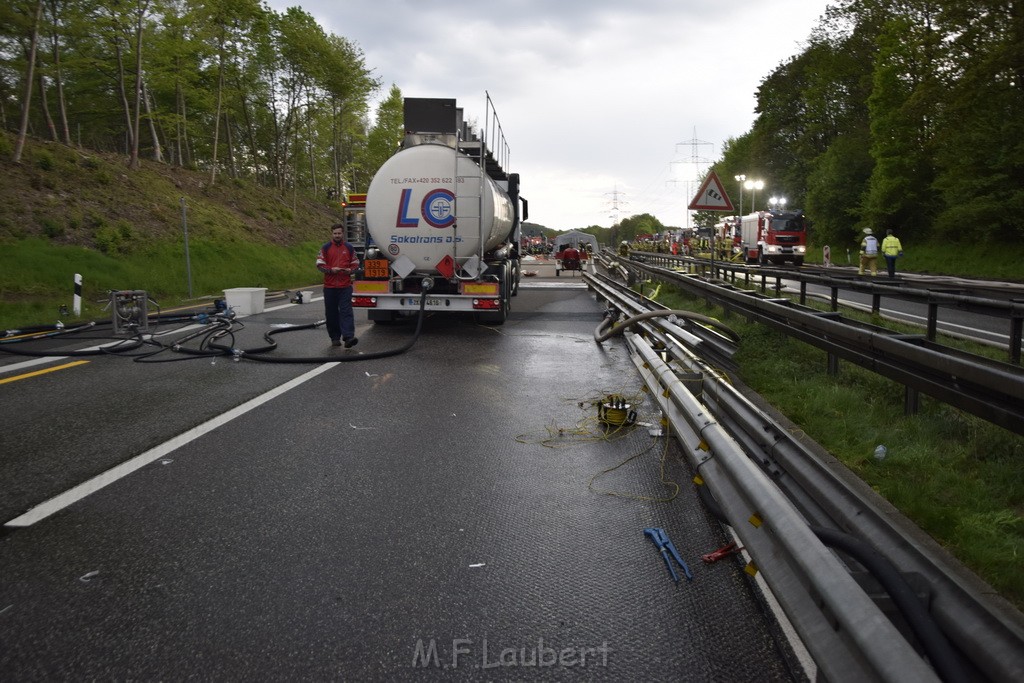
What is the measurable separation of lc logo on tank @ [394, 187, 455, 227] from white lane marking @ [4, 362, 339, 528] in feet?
16.4

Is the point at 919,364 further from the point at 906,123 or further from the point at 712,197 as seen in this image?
the point at 906,123

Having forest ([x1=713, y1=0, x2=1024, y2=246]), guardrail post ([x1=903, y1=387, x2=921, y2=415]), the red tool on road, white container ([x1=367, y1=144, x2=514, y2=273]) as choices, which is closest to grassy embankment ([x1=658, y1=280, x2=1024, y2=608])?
guardrail post ([x1=903, y1=387, x2=921, y2=415])

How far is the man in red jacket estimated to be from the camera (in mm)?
11000

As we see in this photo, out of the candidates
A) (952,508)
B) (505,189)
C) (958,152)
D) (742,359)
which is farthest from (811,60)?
(952,508)

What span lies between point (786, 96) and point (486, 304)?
2352 inches

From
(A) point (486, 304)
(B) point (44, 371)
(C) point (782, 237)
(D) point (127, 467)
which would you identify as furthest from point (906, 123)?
(D) point (127, 467)

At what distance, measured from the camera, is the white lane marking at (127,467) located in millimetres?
4298

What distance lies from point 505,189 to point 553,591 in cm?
1387

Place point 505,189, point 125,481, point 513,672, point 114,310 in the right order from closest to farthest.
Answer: point 513,672
point 125,481
point 114,310
point 505,189

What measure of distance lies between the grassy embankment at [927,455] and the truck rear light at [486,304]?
5.14 m

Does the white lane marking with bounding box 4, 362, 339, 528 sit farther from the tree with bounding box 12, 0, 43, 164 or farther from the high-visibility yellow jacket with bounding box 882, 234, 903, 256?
the tree with bounding box 12, 0, 43, 164

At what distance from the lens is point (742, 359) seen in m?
9.04

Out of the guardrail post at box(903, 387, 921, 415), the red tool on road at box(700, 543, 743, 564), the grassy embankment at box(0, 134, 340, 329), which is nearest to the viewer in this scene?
the red tool on road at box(700, 543, 743, 564)

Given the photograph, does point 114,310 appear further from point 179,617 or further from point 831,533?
point 831,533
